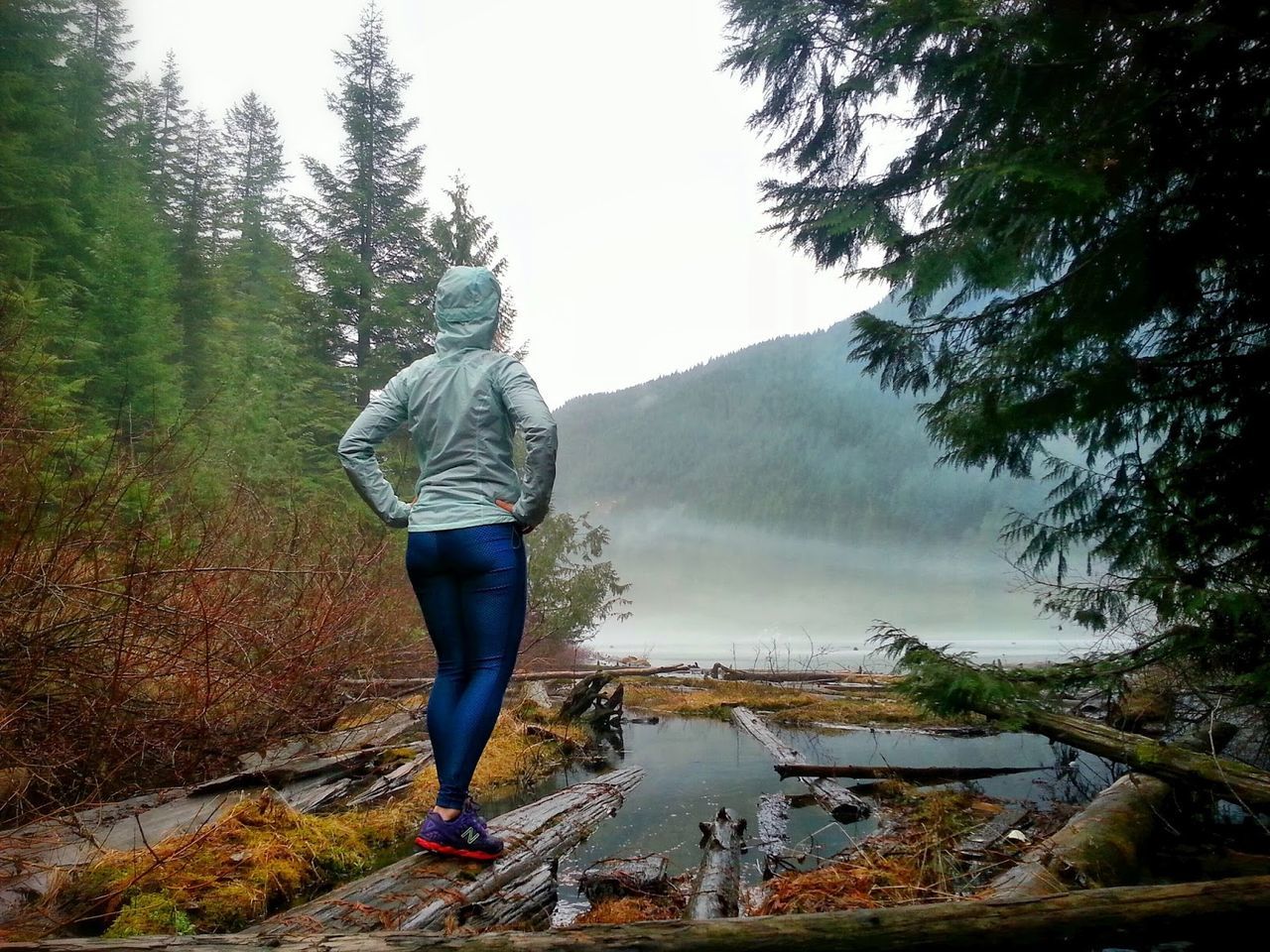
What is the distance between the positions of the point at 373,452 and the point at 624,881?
2176 mm

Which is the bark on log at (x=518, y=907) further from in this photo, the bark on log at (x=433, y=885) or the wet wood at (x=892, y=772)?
the wet wood at (x=892, y=772)

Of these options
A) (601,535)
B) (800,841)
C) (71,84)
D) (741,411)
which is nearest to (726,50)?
(800,841)

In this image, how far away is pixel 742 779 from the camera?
5.09 m

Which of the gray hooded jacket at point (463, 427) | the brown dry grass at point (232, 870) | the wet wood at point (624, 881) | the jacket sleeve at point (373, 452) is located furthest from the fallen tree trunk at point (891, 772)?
the jacket sleeve at point (373, 452)

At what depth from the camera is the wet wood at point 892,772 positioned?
505cm

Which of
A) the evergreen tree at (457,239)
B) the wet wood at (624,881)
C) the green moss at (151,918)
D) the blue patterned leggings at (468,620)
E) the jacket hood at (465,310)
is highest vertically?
the evergreen tree at (457,239)

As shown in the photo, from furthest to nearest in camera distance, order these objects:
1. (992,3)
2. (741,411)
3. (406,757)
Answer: (741,411), (406,757), (992,3)

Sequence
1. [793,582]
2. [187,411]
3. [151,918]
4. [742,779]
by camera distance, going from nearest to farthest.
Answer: [151,918], [742,779], [187,411], [793,582]

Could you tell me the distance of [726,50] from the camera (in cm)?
946

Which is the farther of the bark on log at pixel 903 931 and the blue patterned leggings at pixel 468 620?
the blue patterned leggings at pixel 468 620

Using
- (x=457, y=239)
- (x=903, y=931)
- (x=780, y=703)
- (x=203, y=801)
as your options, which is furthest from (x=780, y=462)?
(x=903, y=931)

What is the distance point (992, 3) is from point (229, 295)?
28904 mm

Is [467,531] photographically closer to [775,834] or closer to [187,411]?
[775,834]

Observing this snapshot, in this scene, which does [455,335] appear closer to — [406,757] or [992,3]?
[992,3]
